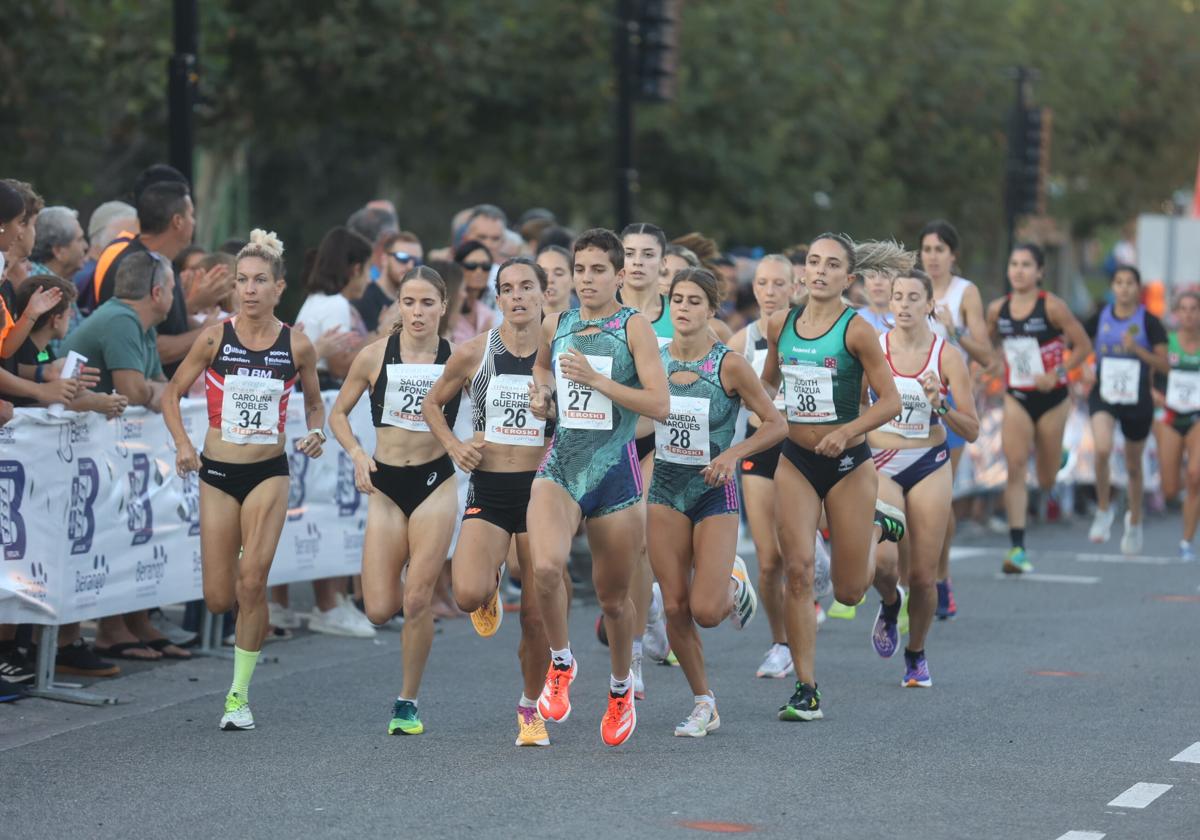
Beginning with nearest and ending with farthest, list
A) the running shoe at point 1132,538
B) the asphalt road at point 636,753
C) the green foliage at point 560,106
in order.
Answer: the asphalt road at point 636,753 < the running shoe at point 1132,538 < the green foliage at point 560,106

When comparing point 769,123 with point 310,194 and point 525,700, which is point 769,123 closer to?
point 310,194

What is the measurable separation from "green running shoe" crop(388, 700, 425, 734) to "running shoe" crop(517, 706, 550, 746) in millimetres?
467

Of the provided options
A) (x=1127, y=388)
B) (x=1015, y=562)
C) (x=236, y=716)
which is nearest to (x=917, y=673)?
(x=236, y=716)

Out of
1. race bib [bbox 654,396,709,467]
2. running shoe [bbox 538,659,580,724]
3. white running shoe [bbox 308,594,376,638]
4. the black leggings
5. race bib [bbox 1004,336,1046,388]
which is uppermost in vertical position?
race bib [bbox 1004,336,1046,388]

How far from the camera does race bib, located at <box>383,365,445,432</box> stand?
899 cm

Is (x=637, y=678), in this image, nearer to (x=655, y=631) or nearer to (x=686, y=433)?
(x=655, y=631)

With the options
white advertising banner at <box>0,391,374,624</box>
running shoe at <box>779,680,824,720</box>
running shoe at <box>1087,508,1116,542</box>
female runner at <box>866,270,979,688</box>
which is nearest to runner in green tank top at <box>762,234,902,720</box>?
running shoe at <box>779,680,824,720</box>

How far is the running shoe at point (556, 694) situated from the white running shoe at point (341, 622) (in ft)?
12.7

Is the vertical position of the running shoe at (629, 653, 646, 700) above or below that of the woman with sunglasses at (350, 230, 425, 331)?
below

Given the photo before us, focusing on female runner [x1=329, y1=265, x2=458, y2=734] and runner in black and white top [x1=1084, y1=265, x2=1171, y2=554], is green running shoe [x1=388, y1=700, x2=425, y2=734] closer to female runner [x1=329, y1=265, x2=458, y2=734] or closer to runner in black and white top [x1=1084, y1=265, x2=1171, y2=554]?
female runner [x1=329, y1=265, x2=458, y2=734]

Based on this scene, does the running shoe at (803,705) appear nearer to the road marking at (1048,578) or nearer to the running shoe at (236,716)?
the running shoe at (236,716)

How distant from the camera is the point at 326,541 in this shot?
12164 millimetres

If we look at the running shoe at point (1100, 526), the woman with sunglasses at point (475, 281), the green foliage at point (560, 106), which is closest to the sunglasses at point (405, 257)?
the woman with sunglasses at point (475, 281)

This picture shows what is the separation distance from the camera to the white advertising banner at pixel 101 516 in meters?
9.34
